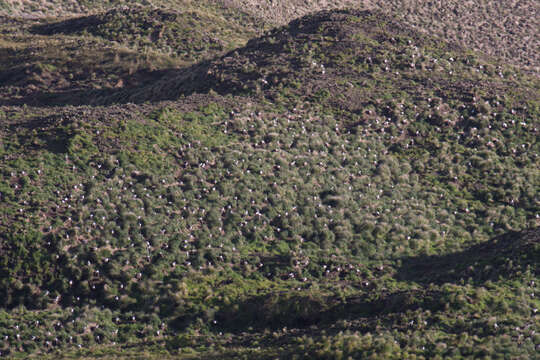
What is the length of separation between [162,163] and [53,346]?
1045 centimetres

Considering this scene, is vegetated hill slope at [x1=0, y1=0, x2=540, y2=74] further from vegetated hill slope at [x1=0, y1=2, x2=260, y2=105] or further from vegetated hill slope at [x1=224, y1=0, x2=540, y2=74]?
vegetated hill slope at [x1=0, y1=2, x2=260, y2=105]

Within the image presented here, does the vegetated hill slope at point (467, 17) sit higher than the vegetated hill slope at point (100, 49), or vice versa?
the vegetated hill slope at point (467, 17)

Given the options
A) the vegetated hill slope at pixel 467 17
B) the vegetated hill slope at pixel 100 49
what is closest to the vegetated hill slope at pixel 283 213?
the vegetated hill slope at pixel 100 49

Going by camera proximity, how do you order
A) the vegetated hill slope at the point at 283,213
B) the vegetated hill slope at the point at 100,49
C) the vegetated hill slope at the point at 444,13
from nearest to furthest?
the vegetated hill slope at the point at 283,213, the vegetated hill slope at the point at 100,49, the vegetated hill slope at the point at 444,13

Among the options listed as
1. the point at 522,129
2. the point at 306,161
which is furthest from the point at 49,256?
the point at 522,129

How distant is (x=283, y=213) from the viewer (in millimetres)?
28062

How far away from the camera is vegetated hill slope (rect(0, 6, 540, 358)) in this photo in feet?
66.2

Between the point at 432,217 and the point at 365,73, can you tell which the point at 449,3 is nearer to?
the point at 365,73

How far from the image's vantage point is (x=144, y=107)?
32969 millimetres

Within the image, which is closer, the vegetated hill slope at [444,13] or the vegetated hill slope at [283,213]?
the vegetated hill slope at [283,213]

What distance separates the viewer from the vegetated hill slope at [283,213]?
20188 millimetres

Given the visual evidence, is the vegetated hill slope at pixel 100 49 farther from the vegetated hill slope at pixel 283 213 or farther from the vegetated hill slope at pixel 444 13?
the vegetated hill slope at pixel 444 13

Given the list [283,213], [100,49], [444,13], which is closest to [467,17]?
[444,13]

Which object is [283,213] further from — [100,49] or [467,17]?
[467,17]
